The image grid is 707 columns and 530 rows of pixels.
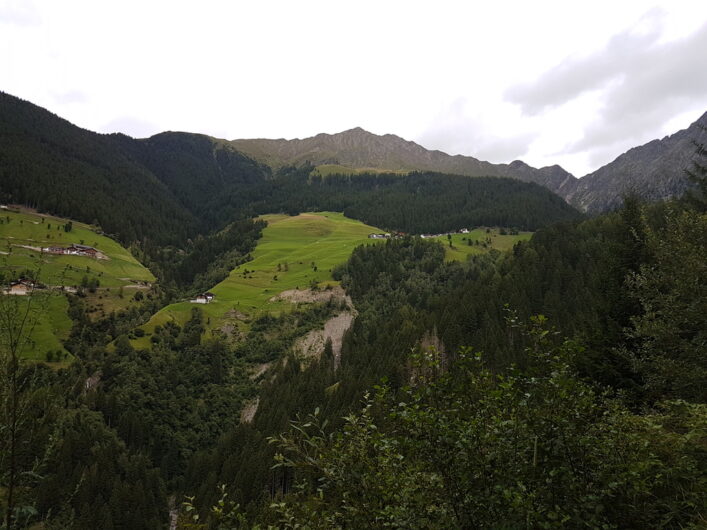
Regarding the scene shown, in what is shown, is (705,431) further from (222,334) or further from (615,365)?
(222,334)

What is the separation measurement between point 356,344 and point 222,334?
143ft

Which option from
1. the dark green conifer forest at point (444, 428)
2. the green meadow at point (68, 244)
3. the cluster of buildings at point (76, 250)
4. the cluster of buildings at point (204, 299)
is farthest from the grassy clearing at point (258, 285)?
the cluster of buildings at point (76, 250)

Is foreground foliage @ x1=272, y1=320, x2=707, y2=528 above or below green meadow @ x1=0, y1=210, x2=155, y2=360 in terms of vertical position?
above

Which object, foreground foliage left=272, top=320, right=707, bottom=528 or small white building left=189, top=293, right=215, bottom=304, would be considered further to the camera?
small white building left=189, top=293, right=215, bottom=304

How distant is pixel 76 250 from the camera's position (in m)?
158

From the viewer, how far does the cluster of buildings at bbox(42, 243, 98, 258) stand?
151500 mm

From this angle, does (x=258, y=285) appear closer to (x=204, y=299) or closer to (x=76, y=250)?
(x=204, y=299)

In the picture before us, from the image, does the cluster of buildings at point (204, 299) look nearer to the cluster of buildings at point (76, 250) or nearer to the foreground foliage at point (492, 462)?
the cluster of buildings at point (76, 250)

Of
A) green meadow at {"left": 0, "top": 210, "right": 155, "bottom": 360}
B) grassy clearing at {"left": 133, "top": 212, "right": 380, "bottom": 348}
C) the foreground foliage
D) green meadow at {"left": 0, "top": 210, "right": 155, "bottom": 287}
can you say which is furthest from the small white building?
the foreground foliage

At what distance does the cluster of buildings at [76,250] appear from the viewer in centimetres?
15150

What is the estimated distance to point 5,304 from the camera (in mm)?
6742

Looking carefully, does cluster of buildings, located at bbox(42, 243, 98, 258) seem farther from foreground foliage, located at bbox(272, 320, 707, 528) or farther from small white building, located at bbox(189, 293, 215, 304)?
foreground foliage, located at bbox(272, 320, 707, 528)

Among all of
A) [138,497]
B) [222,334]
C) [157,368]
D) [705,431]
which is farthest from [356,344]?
[705,431]

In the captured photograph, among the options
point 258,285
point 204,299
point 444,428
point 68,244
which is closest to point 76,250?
point 68,244
